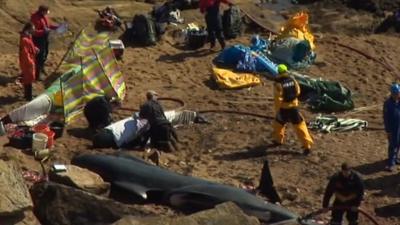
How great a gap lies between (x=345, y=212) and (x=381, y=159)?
339cm

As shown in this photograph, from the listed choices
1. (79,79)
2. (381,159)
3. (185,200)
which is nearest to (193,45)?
(79,79)

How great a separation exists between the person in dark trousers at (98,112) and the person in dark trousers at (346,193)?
5.22 meters

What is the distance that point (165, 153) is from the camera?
18.6 metres

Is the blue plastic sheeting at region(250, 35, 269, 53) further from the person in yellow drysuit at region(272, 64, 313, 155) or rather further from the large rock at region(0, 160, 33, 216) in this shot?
the large rock at region(0, 160, 33, 216)

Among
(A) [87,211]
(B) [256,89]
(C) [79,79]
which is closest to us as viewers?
(A) [87,211]

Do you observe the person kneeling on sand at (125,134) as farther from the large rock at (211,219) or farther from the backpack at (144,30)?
the backpack at (144,30)

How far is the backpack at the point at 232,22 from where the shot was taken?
2456cm

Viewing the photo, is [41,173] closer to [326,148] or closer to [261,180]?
[261,180]

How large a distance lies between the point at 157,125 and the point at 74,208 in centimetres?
397

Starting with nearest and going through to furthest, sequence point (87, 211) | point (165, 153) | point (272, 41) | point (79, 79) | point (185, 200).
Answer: point (87, 211) → point (185, 200) → point (165, 153) → point (79, 79) → point (272, 41)

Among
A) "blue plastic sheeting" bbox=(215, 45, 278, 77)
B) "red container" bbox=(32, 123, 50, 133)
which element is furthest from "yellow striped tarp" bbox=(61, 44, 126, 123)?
"blue plastic sheeting" bbox=(215, 45, 278, 77)

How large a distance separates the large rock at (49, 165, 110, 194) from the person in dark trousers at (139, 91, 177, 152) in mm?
2651

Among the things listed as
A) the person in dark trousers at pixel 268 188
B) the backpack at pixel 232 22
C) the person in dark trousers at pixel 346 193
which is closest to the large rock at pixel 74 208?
the person in dark trousers at pixel 268 188

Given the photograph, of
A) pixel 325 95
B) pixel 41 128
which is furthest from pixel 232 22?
pixel 41 128
